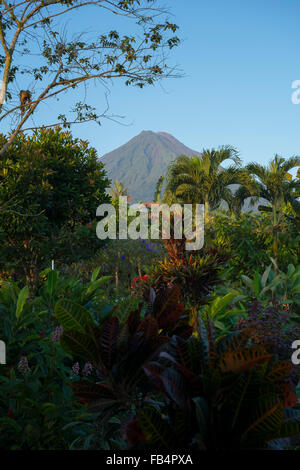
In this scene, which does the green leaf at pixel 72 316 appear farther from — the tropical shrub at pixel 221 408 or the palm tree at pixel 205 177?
the palm tree at pixel 205 177

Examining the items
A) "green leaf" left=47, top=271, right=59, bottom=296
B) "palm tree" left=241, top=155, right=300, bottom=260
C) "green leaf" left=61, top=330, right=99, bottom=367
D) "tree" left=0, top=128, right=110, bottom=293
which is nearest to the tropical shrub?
"green leaf" left=61, top=330, right=99, bottom=367

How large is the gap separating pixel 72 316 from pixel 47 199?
26.2ft

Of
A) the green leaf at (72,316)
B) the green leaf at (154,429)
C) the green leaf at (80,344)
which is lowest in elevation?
the green leaf at (154,429)

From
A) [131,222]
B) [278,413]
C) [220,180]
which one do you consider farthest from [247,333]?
[220,180]

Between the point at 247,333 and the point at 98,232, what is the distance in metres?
8.73

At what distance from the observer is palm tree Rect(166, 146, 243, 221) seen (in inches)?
1128

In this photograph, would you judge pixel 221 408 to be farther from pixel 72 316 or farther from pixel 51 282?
pixel 51 282

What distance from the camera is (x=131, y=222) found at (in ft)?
50.7

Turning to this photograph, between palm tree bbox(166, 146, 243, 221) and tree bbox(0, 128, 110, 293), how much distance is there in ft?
60.1

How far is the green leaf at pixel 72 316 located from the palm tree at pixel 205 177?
87.6 ft

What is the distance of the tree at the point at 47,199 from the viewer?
9484 millimetres

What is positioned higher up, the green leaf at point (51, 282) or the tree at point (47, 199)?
the tree at point (47, 199)

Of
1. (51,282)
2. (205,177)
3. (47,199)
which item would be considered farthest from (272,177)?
(51,282)

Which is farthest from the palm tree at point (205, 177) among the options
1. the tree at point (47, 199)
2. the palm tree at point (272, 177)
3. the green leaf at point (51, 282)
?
the green leaf at point (51, 282)
